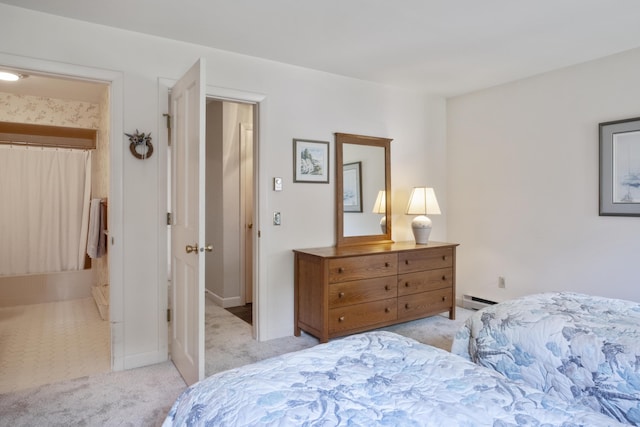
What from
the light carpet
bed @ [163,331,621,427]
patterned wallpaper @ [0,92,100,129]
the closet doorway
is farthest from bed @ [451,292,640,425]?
patterned wallpaper @ [0,92,100,129]

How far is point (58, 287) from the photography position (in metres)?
4.66

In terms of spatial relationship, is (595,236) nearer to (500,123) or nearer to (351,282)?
(500,123)

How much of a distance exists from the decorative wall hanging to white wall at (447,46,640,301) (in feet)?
10.4

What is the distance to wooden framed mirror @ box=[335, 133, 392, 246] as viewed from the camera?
3643mm

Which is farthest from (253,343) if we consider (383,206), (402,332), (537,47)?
(537,47)

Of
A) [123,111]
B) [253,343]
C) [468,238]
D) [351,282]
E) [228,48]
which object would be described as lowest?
[253,343]

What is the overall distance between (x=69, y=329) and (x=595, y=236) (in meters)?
4.68

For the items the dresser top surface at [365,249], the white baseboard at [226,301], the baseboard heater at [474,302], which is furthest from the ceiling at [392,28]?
the white baseboard at [226,301]

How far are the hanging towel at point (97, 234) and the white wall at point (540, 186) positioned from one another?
3.79 meters

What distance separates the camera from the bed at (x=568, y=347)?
4.98ft

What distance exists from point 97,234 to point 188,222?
2213 millimetres

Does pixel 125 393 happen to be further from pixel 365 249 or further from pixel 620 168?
pixel 620 168

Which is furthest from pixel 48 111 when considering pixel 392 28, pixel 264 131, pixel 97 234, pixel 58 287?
pixel 392 28

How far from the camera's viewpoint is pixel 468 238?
427 cm
